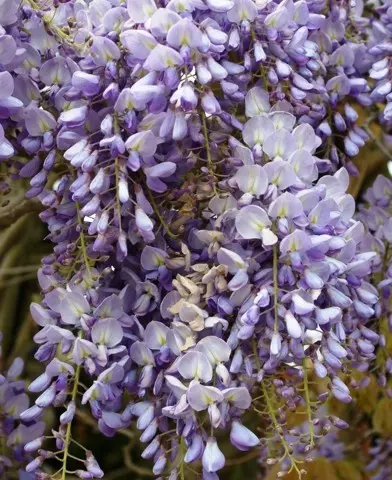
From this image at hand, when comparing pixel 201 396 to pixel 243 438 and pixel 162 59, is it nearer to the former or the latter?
pixel 243 438

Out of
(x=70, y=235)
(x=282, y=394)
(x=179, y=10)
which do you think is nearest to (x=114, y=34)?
(x=179, y=10)

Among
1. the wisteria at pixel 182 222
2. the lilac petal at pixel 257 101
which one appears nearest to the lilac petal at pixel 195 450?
the wisteria at pixel 182 222

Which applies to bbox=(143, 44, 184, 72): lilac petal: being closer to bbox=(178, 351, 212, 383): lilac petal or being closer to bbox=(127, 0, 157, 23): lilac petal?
bbox=(127, 0, 157, 23): lilac petal

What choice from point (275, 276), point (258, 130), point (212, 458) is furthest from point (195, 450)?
point (258, 130)

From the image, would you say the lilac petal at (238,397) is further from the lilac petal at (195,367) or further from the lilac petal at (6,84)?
the lilac petal at (6,84)

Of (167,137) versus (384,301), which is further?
(384,301)

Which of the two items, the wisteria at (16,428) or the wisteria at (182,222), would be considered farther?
the wisteria at (16,428)

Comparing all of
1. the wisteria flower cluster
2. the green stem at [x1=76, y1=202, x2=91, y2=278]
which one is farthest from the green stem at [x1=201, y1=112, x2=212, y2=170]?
the wisteria flower cluster

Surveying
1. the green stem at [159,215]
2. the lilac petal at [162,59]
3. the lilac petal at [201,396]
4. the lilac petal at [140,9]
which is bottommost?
the lilac petal at [201,396]

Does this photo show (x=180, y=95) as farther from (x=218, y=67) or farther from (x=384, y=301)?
(x=384, y=301)

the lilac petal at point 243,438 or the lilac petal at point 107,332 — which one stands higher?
the lilac petal at point 107,332
